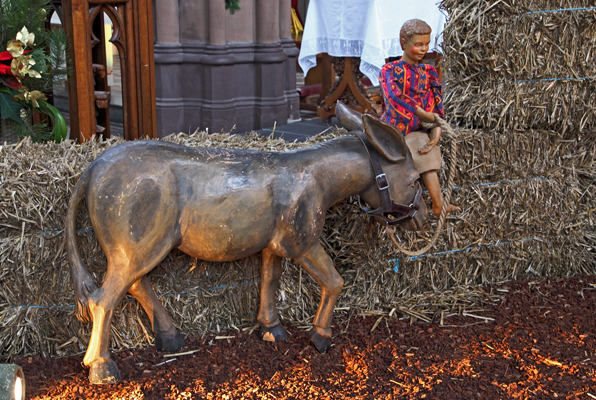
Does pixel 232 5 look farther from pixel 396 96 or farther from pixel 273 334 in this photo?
pixel 273 334

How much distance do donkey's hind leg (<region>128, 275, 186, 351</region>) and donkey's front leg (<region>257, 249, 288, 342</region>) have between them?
0.43m

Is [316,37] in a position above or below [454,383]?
above

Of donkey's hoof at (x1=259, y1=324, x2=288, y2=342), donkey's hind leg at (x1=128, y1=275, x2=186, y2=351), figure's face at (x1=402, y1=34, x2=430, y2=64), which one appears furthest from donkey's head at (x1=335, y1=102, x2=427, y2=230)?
donkey's hind leg at (x1=128, y1=275, x2=186, y2=351)

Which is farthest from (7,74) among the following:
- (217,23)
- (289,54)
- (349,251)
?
(289,54)

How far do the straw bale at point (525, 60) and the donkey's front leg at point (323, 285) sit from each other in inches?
63.1

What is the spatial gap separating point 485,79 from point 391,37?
121 inches

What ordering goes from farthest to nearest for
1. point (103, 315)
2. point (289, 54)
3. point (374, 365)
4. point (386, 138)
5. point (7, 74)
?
point (289, 54) → point (7, 74) → point (374, 365) → point (386, 138) → point (103, 315)

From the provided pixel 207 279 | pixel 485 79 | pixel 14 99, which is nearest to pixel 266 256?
pixel 207 279

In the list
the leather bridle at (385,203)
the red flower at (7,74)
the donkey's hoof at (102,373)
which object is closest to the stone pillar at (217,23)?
the red flower at (7,74)

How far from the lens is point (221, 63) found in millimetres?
7297

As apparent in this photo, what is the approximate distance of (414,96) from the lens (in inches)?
124

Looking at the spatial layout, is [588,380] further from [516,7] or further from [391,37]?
[391,37]

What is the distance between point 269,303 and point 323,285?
350mm

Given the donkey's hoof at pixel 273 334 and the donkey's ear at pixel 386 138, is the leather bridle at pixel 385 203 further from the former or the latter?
the donkey's hoof at pixel 273 334
